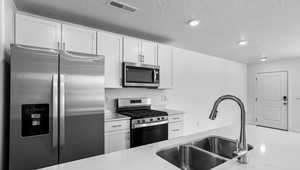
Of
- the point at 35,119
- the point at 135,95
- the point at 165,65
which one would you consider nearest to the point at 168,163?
the point at 35,119

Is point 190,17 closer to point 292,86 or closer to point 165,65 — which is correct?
point 165,65

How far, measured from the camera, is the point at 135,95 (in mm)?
3246

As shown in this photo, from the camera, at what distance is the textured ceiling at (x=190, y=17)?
191 cm

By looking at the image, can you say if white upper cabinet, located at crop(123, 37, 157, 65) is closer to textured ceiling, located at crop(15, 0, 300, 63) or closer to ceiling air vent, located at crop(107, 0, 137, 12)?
textured ceiling, located at crop(15, 0, 300, 63)

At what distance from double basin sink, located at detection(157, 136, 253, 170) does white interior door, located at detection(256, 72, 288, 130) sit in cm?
519

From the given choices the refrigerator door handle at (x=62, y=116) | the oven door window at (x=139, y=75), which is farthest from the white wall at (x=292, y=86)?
the refrigerator door handle at (x=62, y=116)

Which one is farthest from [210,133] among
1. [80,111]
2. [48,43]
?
[48,43]

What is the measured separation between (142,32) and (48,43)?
1.50 metres

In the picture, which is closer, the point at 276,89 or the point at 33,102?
the point at 33,102

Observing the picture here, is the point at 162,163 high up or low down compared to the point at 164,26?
down

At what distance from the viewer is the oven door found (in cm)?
246

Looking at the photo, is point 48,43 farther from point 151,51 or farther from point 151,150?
point 151,150

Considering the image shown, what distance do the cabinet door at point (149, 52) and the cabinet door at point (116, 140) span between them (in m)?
1.30

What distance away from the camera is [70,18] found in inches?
91.7
